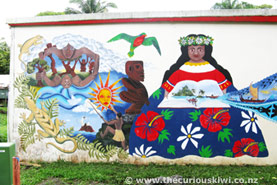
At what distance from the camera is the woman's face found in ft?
14.4

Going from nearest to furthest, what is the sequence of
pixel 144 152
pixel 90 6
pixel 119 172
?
pixel 119 172 < pixel 144 152 < pixel 90 6

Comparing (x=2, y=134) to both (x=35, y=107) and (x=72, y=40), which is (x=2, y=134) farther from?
(x=72, y=40)

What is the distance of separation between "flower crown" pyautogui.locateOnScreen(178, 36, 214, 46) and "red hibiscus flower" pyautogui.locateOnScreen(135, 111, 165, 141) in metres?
1.53

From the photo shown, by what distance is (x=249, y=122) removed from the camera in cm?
432

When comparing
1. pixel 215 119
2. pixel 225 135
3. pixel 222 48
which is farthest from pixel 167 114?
pixel 222 48

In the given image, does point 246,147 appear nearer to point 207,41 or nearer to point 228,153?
point 228,153

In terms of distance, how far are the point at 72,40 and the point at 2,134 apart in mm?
3688

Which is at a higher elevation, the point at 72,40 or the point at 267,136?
the point at 72,40

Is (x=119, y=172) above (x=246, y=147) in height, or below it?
below

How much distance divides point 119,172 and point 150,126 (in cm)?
105

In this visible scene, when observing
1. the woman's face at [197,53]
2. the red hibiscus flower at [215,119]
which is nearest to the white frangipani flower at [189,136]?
the red hibiscus flower at [215,119]

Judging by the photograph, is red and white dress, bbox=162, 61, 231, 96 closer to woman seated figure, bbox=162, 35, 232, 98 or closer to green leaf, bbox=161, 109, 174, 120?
woman seated figure, bbox=162, 35, 232, 98

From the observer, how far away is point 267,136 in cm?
431

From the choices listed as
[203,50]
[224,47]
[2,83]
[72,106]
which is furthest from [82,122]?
[2,83]
